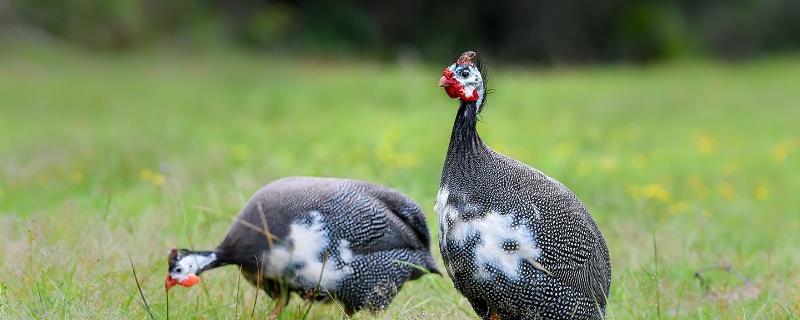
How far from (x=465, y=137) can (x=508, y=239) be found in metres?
0.33

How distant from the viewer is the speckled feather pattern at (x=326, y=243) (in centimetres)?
380

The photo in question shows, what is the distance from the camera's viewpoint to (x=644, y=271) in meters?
3.92

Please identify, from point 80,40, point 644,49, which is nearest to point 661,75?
point 644,49

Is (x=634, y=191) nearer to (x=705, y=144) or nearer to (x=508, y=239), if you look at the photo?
(x=705, y=144)

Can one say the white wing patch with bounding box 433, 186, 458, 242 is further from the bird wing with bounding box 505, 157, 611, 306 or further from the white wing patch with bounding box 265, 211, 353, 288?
the white wing patch with bounding box 265, 211, 353, 288

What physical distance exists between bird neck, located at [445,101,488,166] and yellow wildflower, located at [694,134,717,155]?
6.22 m

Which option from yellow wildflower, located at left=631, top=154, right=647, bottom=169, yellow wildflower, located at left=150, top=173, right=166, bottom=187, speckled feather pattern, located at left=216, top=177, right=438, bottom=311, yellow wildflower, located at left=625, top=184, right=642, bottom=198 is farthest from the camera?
yellow wildflower, located at left=631, top=154, right=647, bottom=169

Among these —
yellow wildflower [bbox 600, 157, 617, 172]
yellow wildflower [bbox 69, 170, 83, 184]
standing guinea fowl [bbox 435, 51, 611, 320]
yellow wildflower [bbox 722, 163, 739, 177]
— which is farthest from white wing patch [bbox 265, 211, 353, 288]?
yellow wildflower [bbox 722, 163, 739, 177]

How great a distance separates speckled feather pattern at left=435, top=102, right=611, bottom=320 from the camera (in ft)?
10.6

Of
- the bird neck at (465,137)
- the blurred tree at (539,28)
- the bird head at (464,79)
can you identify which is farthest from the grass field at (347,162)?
the blurred tree at (539,28)

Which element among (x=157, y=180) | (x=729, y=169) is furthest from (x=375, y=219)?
(x=729, y=169)

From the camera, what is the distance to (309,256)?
379 centimetres

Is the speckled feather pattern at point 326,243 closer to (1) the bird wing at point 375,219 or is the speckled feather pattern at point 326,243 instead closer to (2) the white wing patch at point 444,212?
(1) the bird wing at point 375,219

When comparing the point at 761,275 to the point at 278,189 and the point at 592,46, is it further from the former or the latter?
the point at 592,46
